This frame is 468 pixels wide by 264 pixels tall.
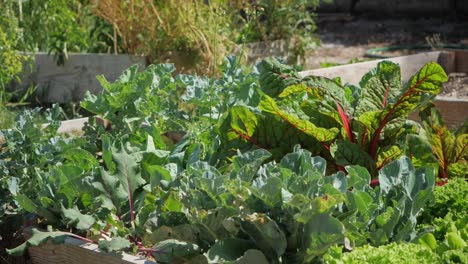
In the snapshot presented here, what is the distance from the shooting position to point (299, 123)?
9.48ft

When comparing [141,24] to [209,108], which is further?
[141,24]

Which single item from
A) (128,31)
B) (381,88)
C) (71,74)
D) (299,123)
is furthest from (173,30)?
(299,123)

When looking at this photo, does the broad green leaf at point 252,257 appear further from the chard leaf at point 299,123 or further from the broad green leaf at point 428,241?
the chard leaf at point 299,123

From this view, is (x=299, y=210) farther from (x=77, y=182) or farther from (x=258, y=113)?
(x=258, y=113)

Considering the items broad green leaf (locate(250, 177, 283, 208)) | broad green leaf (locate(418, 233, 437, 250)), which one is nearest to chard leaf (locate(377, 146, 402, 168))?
broad green leaf (locate(418, 233, 437, 250))

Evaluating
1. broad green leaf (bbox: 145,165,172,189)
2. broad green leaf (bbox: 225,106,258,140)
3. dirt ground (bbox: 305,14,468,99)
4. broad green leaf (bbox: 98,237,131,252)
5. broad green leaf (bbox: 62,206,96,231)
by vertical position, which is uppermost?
broad green leaf (bbox: 225,106,258,140)

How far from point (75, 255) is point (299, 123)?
923mm

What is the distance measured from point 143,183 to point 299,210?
0.76 meters

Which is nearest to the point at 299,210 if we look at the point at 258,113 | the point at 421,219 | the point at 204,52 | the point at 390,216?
the point at 390,216

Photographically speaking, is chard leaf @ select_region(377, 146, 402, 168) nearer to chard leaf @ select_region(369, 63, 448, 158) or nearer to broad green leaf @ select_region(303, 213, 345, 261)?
chard leaf @ select_region(369, 63, 448, 158)

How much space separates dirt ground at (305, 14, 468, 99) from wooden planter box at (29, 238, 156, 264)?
7012 mm

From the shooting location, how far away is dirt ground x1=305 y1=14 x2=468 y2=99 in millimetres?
10969

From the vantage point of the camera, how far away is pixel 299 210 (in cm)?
208

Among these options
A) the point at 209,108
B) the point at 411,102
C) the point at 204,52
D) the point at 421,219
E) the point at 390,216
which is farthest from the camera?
the point at 204,52
